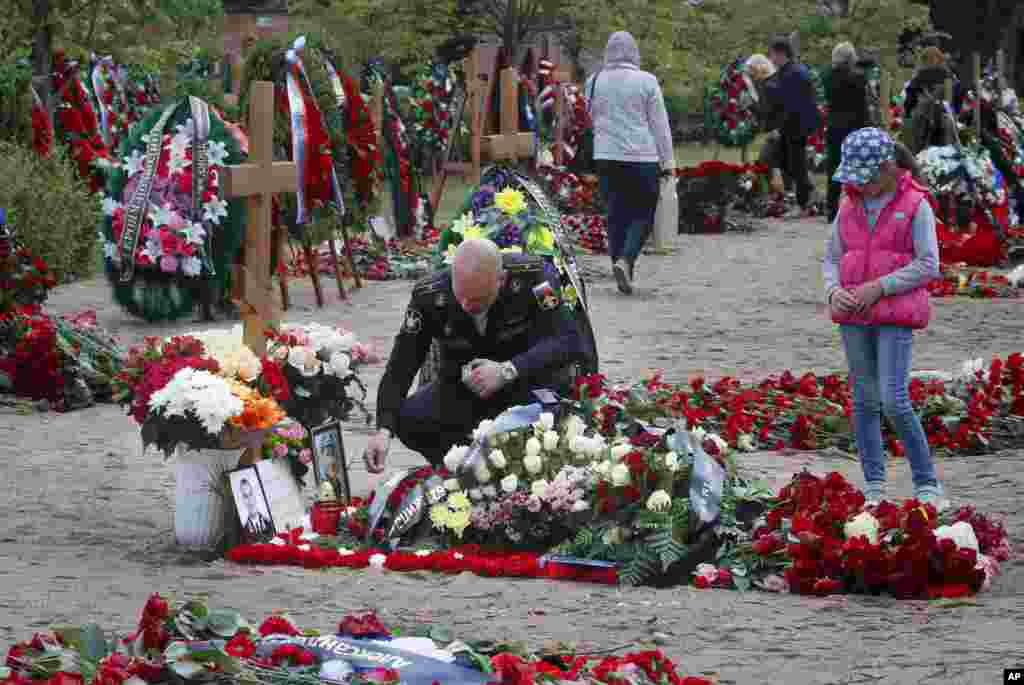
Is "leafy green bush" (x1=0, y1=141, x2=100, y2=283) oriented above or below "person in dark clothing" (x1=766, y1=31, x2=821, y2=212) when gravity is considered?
below

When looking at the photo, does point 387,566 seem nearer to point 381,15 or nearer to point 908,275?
point 908,275

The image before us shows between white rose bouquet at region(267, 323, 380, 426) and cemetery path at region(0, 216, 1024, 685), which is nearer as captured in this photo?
cemetery path at region(0, 216, 1024, 685)

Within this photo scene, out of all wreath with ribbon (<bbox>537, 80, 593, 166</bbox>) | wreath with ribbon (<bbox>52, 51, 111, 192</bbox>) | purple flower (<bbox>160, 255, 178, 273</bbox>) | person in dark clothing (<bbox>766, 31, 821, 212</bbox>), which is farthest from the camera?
wreath with ribbon (<bbox>537, 80, 593, 166</bbox>)

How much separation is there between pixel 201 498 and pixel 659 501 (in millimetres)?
1867

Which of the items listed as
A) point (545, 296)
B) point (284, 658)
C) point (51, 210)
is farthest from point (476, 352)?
point (51, 210)

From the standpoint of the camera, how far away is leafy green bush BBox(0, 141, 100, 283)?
15977 mm

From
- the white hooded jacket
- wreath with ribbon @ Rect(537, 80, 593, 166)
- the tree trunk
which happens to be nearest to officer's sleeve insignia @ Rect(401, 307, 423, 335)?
the white hooded jacket

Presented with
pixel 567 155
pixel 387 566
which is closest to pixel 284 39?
pixel 387 566

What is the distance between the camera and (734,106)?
28.5 m

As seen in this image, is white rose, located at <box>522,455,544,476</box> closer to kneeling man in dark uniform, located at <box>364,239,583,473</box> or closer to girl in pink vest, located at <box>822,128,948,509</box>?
kneeling man in dark uniform, located at <box>364,239,583,473</box>

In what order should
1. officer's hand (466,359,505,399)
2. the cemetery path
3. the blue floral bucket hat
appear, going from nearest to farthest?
the cemetery path, the blue floral bucket hat, officer's hand (466,359,505,399)

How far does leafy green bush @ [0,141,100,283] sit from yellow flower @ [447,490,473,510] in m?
8.37

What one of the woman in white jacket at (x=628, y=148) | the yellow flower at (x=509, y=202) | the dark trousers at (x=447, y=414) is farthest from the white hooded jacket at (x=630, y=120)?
the dark trousers at (x=447, y=414)

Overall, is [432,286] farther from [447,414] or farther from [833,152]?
[833,152]
